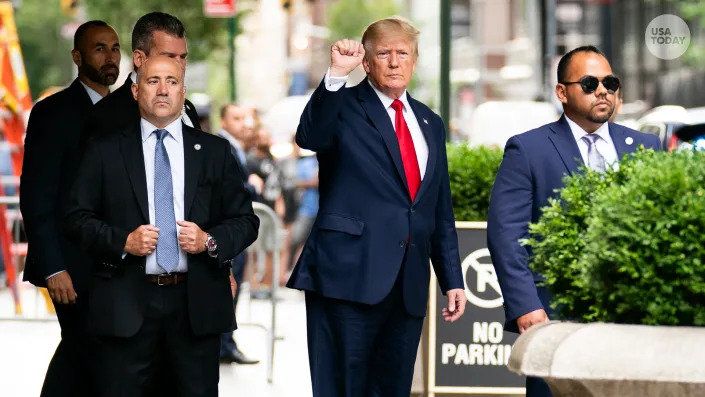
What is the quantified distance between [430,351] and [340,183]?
2.59m

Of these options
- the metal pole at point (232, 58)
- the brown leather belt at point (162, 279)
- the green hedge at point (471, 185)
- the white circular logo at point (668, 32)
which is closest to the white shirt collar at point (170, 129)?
the brown leather belt at point (162, 279)

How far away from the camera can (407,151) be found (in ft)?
21.9

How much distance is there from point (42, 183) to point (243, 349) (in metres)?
6.90

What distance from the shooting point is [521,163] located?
21.1 feet

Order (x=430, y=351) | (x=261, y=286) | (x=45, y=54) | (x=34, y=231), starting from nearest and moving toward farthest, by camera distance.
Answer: (x=34, y=231)
(x=430, y=351)
(x=261, y=286)
(x=45, y=54)

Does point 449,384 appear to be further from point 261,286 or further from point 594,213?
point 261,286

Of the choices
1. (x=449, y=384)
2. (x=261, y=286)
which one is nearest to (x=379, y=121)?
(x=449, y=384)

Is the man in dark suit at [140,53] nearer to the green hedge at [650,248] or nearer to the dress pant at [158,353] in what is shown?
the dress pant at [158,353]

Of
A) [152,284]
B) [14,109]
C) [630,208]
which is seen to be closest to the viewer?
[630,208]

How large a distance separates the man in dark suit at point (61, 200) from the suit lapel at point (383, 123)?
4.45 feet

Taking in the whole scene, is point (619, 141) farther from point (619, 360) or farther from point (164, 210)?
point (619, 360)

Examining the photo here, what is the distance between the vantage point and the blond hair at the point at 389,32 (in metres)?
Result: 6.59

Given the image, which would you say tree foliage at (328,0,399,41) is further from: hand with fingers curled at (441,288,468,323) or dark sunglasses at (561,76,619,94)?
dark sunglasses at (561,76,619,94)

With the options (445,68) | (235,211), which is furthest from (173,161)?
(445,68)
